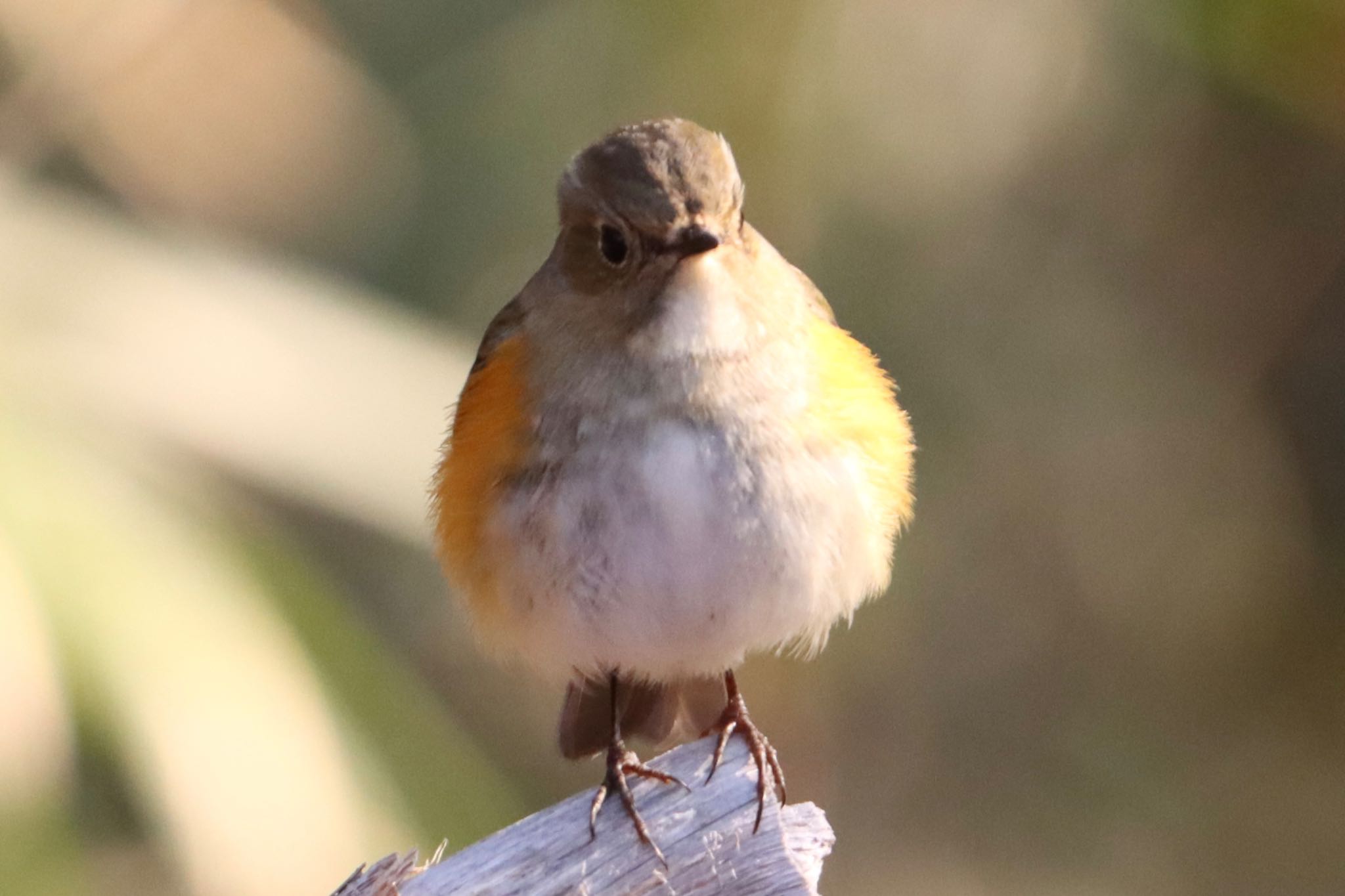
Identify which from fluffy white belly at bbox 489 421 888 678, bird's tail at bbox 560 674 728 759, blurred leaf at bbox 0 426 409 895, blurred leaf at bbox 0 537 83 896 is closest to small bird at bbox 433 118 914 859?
fluffy white belly at bbox 489 421 888 678

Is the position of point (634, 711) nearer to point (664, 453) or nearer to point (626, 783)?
point (626, 783)

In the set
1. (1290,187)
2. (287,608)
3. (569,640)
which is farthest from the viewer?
(1290,187)

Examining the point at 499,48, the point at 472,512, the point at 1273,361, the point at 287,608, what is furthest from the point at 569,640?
the point at 1273,361

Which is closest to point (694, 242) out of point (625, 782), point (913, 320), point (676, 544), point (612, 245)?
point (612, 245)

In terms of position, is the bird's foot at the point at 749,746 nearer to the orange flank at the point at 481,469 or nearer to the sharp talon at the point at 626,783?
the sharp talon at the point at 626,783

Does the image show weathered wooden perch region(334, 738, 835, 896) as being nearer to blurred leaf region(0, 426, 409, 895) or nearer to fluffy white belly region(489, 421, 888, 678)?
fluffy white belly region(489, 421, 888, 678)

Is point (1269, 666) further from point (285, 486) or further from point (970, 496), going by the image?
point (285, 486)
